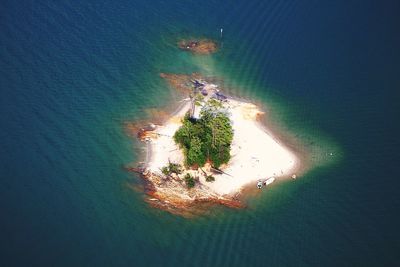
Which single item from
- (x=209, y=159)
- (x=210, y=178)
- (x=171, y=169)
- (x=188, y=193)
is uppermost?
(x=209, y=159)

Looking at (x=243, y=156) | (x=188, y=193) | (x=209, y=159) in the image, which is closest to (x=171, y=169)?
(x=188, y=193)

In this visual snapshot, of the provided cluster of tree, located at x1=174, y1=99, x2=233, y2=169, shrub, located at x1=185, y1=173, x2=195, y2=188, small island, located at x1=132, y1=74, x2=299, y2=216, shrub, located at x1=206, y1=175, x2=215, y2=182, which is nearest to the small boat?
small island, located at x1=132, y1=74, x2=299, y2=216

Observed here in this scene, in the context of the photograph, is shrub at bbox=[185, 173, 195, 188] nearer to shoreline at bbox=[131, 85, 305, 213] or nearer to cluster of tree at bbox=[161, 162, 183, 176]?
shoreline at bbox=[131, 85, 305, 213]

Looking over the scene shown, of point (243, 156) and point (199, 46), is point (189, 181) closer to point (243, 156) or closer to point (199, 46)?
point (243, 156)

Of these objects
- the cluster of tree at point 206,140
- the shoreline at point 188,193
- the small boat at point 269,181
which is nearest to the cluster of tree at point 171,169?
the shoreline at point 188,193

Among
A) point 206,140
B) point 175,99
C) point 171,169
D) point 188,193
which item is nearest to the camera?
point 188,193

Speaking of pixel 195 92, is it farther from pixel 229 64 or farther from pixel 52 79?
pixel 52 79

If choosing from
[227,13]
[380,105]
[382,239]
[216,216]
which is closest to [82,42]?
[227,13]
